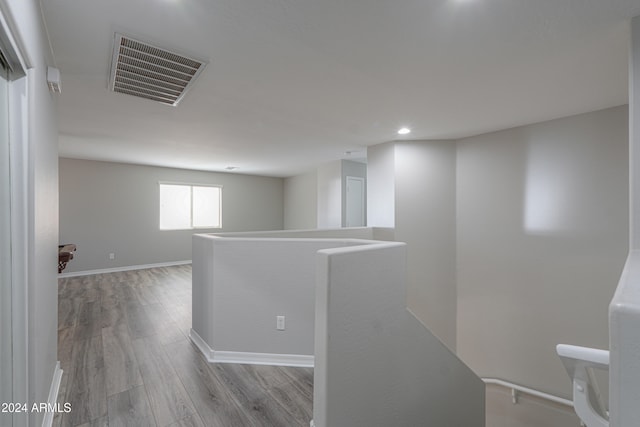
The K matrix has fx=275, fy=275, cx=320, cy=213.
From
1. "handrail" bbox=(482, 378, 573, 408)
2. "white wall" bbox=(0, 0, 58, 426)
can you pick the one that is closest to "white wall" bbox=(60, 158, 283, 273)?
"white wall" bbox=(0, 0, 58, 426)

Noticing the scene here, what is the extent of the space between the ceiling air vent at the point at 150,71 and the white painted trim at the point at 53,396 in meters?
2.27

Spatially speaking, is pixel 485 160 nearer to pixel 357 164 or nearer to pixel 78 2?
pixel 357 164

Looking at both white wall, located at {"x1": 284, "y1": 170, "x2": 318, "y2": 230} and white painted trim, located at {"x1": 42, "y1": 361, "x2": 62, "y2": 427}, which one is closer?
white painted trim, located at {"x1": 42, "y1": 361, "x2": 62, "y2": 427}

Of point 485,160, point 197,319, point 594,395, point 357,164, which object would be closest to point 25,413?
point 197,319

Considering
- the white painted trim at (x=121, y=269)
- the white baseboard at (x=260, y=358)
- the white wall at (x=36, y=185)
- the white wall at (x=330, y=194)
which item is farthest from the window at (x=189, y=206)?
the white wall at (x=36, y=185)

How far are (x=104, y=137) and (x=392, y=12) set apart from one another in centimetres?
434

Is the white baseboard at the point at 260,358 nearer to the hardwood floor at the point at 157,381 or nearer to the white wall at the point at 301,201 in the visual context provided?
the hardwood floor at the point at 157,381

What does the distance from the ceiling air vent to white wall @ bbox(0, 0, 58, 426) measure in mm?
383

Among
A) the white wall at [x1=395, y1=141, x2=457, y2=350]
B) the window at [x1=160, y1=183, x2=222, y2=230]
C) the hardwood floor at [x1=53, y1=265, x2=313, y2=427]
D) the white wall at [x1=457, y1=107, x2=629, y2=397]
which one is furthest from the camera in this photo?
the window at [x1=160, y1=183, x2=222, y2=230]

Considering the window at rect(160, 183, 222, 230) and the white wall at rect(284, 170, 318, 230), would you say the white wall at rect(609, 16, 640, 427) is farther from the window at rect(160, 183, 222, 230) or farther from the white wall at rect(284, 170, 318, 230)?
the window at rect(160, 183, 222, 230)

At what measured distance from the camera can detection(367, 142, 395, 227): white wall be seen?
13.9 ft

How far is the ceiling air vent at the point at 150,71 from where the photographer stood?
72.5 inches

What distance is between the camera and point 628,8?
1.47m

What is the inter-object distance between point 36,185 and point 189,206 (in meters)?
6.10
